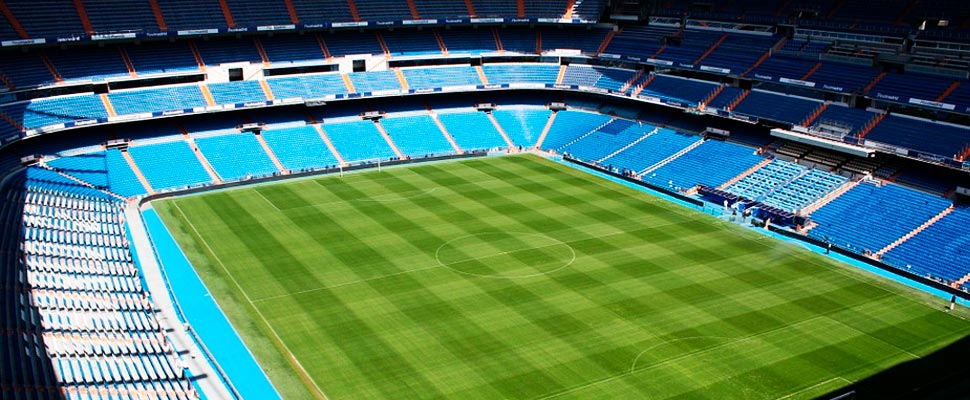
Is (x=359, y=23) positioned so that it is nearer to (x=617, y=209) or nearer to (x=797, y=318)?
(x=617, y=209)

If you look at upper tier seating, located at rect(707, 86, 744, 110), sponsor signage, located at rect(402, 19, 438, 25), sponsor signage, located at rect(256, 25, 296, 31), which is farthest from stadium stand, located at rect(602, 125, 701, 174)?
sponsor signage, located at rect(256, 25, 296, 31)

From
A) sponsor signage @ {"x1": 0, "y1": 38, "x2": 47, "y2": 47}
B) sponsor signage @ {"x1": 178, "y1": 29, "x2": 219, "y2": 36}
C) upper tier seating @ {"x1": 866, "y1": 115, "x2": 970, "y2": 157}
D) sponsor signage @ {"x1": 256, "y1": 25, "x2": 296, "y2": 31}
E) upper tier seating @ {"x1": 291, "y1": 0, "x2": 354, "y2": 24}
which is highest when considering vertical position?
upper tier seating @ {"x1": 291, "y1": 0, "x2": 354, "y2": 24}

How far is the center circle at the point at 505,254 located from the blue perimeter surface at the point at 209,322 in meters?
10.3

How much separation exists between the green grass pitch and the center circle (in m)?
0.14

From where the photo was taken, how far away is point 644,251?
38469 millimetres

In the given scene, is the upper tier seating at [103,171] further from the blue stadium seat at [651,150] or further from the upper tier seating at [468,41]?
the blue stadium seat at [651,150]

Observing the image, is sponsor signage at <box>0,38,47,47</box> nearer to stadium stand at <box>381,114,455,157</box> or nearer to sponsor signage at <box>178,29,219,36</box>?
sponsor signage at <box>178,29,219,36</box>

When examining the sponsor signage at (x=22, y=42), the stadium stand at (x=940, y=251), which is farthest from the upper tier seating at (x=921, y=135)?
the sponsor signage at (x=22, y=42)

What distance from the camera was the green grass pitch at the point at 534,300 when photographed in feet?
87.4

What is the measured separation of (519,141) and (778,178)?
67.4 feet

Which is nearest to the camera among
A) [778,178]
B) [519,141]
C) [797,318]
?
[797,318]

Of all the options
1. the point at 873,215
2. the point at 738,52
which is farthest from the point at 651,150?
the point at 873,215

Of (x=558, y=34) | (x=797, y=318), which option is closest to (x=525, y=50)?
(x=558, y=34)

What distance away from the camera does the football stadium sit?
27.3 m
